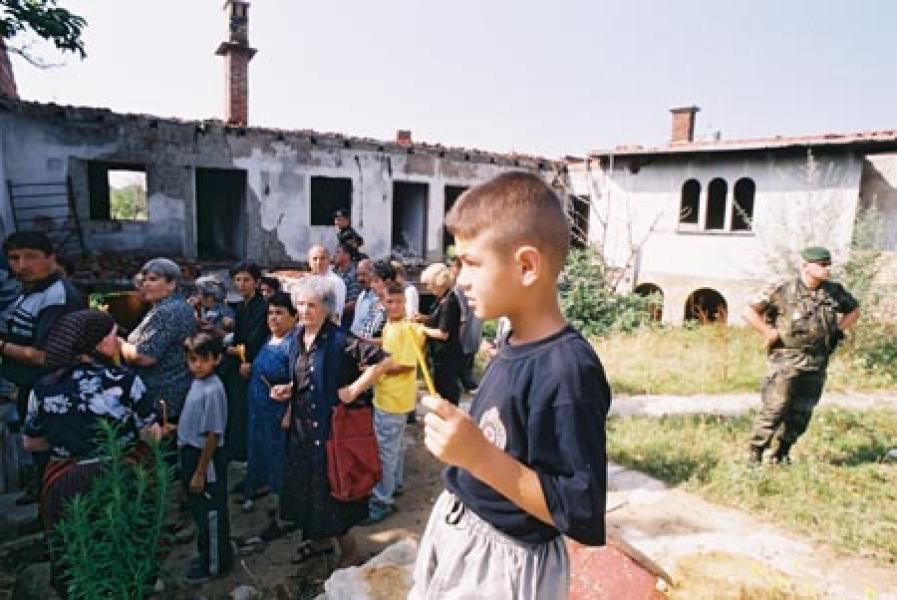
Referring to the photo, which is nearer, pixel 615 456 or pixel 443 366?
pixel 443 366

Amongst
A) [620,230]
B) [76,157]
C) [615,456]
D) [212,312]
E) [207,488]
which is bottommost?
[615,456]

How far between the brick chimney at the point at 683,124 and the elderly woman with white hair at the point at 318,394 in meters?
17.0

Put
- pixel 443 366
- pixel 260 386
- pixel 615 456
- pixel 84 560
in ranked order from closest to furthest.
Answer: pixel 84 560 < pixel 260 386 < pixel 443 366 < pixel 615 456

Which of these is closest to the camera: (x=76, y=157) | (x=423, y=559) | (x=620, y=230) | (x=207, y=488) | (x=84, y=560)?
(x=423, y=559)

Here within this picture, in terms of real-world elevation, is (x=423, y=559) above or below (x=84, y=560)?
above

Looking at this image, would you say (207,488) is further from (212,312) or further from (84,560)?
(212,312)

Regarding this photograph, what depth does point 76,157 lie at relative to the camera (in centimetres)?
1153

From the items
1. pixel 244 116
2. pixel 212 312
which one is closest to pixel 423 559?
pixel 212 312

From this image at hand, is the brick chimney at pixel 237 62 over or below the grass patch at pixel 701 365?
over

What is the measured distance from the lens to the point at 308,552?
12.2ft

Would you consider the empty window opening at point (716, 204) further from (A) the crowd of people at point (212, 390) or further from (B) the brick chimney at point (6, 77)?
(B) the brick chimney at point (6, 77)

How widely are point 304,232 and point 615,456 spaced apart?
1079cm

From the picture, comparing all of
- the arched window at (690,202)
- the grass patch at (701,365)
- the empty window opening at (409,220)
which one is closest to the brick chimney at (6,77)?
the empty window opening at (409,220)

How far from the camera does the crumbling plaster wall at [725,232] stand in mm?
12828
